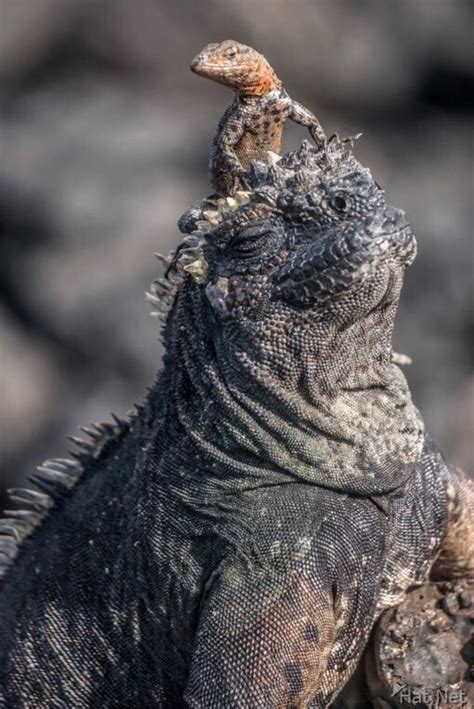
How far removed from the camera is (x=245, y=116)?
3887 millimetres

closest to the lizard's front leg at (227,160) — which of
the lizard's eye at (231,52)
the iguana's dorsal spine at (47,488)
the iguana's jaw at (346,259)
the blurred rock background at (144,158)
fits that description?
the lizard's eye at (231,52)

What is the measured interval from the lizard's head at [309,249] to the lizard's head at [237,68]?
2.58ft

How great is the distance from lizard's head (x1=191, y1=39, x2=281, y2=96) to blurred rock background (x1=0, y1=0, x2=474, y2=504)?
595 centimetres

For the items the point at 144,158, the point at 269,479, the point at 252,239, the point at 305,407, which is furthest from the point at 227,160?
the point at 144,158

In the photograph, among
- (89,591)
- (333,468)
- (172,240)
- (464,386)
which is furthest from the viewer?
(172,240)

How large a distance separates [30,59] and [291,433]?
862 centimetres

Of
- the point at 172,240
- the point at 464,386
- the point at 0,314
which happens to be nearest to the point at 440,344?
the point at 464,386

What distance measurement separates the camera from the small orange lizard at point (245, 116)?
3.74 meters

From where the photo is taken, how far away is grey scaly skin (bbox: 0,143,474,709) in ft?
10.3

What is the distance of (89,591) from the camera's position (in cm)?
366

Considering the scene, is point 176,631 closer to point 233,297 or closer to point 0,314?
point 233,297

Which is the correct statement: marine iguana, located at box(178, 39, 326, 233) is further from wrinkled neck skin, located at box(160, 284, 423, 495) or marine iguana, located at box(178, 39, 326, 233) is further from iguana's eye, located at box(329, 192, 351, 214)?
wrinkled neck skin, located at box(160, 284, 423, 495)

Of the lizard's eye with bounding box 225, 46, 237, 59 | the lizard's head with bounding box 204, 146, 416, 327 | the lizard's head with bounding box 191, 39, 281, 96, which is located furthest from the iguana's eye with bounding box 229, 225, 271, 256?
the lizard's eye with bounding box 225, 46, 237, 59

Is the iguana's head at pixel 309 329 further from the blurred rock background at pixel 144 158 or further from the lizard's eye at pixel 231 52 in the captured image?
the blurred rock background at pixel 144 158
